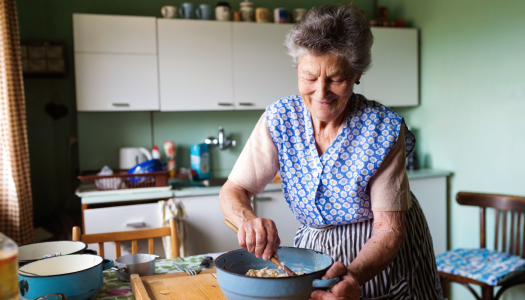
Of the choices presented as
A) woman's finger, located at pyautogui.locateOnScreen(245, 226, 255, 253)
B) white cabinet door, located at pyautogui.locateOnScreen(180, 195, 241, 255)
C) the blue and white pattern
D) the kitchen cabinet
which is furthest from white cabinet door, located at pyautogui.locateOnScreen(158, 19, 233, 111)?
woman's finger, located at pyautogui.locateOnScreen(245, 226, 255, 253)

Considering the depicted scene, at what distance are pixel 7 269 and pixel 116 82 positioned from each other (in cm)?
217

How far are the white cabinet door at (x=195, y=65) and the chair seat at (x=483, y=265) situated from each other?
1.66 meters

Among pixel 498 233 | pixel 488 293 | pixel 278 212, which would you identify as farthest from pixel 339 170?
pixel 498 233

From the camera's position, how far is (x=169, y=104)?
2.80m

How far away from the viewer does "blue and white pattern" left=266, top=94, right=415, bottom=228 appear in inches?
43.8

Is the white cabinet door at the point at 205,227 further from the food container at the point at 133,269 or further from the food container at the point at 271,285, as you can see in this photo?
the food container at the point at 271,285

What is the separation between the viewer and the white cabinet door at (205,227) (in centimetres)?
258

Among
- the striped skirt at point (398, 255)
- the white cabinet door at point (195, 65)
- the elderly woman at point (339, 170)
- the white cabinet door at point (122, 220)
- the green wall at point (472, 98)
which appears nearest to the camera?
the elderly woman at point (339, 170)

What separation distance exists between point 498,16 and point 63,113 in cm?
286

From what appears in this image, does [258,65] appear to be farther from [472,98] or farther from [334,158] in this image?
[334,158]

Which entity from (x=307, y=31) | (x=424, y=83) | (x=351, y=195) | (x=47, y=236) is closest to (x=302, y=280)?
(x=351, y=195)

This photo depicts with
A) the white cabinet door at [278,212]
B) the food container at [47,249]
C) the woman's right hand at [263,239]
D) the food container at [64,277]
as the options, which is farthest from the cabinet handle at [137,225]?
the woman's right hand at [263,239]

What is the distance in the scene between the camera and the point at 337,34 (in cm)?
104

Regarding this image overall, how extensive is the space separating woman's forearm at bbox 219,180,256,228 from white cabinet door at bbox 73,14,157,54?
5.93 ft
